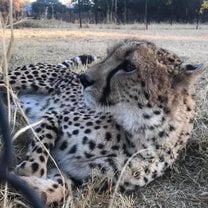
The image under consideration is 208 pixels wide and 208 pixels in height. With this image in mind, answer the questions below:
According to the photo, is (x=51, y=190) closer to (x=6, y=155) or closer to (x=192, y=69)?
(x=192, y=69)

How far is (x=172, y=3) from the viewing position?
21484 mm

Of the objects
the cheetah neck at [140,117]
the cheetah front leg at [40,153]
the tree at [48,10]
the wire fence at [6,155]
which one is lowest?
the tree at [48,10]

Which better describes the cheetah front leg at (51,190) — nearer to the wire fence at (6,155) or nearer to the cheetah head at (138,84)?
the cheetah head at (138,84)

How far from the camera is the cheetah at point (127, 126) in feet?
6.64

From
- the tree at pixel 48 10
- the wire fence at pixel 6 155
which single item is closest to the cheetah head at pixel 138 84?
the wire fence at pixel 6 155

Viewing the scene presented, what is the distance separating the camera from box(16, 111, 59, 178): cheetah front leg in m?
1.98

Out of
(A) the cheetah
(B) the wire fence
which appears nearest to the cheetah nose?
(A) the cheetah

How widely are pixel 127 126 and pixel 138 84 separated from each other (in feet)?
0.59

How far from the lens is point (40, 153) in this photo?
6.81ft

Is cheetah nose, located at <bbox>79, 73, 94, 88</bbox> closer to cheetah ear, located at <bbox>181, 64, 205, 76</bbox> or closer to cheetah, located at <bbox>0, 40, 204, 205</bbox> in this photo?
cheetah, located at <bbox>0, 40, 204, 205</bbox>

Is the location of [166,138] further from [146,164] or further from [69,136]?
[69,136]

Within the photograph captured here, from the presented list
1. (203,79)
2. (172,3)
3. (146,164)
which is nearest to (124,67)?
(146,164)

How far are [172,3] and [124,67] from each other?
65.6ft

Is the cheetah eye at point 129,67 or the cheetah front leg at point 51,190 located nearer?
the cheetah front leg at point 51,190
